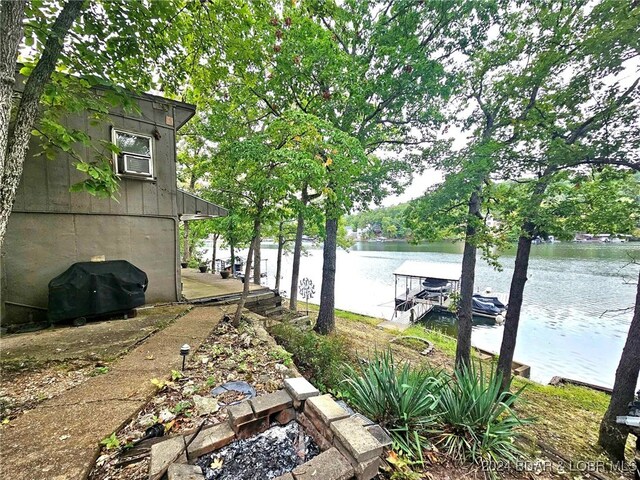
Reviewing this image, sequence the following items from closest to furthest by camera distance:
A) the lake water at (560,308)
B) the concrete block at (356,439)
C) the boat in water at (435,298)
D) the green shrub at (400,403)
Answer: the concrete block at (356,439) < the green shrub at (400,403) < the lake water at (560,308) < the boat in water at (435,298)

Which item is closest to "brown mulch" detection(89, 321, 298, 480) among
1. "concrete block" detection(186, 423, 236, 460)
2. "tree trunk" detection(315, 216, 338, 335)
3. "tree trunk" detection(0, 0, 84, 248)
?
"concrete block" detection(186, 423, 236, 460)

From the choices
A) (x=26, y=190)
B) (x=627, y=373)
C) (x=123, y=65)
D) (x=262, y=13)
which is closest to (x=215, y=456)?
(x=123, y=65)

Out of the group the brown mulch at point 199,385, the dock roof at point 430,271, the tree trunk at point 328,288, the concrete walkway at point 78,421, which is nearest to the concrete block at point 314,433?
the brown mulch at point 199,385

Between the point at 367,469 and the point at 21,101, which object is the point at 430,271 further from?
the point at 21,101

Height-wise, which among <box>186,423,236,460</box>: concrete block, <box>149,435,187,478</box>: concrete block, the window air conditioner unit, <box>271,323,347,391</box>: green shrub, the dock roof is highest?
the window air conditioner unit

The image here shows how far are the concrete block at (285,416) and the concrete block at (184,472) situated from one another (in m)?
0.64

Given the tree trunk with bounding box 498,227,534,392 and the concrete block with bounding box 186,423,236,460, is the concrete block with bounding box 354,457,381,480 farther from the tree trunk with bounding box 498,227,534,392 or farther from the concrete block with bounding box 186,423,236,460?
the tree trunk with bounding box 498,227,534,392

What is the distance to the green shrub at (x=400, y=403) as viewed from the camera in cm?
200

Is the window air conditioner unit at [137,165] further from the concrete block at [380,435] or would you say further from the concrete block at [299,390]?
the concrete block at [380,435]

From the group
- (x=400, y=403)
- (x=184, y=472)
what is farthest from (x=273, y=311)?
(x=184, y=472)

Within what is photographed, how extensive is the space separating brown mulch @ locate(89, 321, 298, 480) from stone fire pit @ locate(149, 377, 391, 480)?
0.89 ft

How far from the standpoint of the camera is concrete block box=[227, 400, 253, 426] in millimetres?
1775

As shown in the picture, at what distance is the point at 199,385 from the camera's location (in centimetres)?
254

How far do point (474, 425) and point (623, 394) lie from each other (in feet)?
15.1
